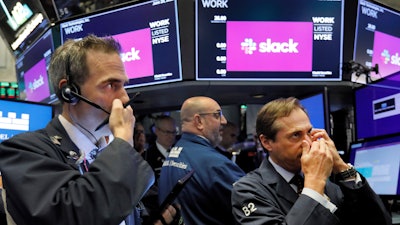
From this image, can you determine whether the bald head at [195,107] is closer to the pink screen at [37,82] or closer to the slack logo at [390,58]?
the slack logo at [390,58]

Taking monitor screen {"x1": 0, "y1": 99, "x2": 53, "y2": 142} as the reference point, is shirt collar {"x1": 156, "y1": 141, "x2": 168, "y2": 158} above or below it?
below

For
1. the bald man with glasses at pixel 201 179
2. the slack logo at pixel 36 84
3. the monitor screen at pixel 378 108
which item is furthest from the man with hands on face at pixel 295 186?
the slack logo at pixel 36 84

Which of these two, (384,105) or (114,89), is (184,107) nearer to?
(384,105)

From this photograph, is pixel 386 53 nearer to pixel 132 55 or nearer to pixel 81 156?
→ pixel 132 55

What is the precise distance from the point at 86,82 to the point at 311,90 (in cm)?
246

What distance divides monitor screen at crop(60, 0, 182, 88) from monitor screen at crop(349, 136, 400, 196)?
4.43 feet

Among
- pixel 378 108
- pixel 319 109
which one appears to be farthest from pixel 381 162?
pixel 319 109

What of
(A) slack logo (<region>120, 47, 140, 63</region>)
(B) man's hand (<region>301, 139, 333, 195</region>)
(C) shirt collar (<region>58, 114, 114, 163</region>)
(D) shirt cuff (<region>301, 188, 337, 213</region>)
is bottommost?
(D) shirt cuff (<region>301, 188, 337, 213</region>)

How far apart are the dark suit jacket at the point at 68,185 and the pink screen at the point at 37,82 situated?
3.46 metres

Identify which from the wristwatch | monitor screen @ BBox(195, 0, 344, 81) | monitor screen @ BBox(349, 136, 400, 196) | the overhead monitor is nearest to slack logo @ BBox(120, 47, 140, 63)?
monitor screen @ BBox(195, 0, 344, 81)

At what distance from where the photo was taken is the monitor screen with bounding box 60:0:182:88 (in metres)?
3.36

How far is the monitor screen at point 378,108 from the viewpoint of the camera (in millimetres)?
2802

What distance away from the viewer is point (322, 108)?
291 cm

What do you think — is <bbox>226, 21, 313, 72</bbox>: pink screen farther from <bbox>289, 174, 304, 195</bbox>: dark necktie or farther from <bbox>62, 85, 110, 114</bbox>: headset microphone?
<bbox>62, 85, 110, 114</bbox>: headset microphone
